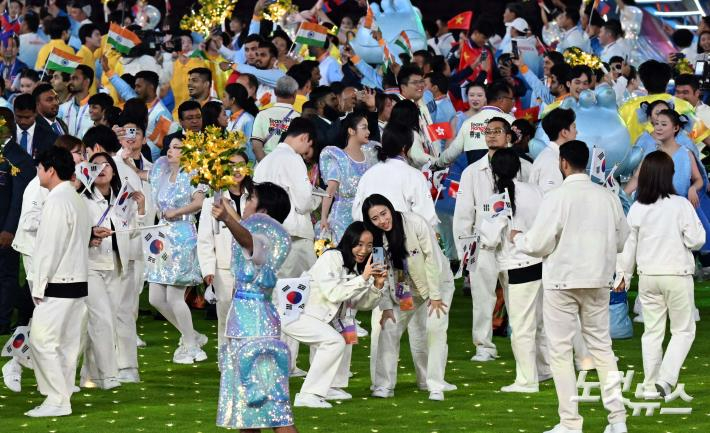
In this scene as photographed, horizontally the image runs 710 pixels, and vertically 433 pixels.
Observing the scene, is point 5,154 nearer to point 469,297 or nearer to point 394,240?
point 394,240

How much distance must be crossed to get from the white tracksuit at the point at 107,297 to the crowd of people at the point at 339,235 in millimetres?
16

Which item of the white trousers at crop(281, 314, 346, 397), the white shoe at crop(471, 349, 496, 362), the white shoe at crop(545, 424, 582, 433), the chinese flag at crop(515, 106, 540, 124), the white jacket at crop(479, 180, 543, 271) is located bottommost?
the white shoe at crop(545, 424, 582, 433)

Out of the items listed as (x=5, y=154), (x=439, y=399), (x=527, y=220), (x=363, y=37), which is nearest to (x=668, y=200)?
(x=527, y=220)

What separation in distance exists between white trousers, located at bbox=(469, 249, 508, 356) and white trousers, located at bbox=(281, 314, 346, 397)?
1859 millimetres

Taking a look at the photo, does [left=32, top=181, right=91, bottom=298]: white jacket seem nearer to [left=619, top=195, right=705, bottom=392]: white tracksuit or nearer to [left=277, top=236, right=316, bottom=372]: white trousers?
[left=277, top=236, right=316, bottom=372]: white trousers

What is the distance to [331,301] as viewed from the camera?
33.0 feet

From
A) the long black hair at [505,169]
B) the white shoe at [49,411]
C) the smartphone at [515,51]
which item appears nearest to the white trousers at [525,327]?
the long black hair at [505,169]

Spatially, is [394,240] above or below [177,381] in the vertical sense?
above

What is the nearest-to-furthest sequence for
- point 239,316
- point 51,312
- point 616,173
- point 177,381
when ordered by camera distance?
point 239,316
point 51,312
point 177,381
point 616,173

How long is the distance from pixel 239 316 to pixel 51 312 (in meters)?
2.09

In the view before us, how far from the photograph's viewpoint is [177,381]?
11164mm

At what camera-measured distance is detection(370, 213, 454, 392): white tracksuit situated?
10289mm

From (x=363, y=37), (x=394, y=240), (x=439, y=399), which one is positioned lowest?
(x=439, y=399)

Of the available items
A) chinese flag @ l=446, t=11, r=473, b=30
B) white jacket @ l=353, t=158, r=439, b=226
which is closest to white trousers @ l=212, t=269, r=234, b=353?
white jacket @ l=353, t=158, r=439, b=226
